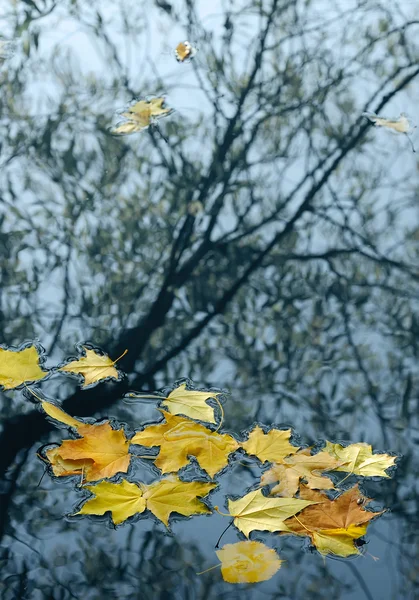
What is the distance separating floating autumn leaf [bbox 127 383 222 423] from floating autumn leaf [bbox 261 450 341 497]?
0.16 metres

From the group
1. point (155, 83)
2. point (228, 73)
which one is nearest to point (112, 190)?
point (155, 83)

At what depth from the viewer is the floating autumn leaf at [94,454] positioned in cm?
113

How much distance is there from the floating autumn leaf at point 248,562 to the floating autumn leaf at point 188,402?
26cm

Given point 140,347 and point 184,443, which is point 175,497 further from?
point 140,347

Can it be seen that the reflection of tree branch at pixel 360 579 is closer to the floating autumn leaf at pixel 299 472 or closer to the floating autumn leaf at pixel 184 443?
the floating autumn leaf at pixel 299 472

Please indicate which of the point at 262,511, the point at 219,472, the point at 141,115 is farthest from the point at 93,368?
the point at 141,115

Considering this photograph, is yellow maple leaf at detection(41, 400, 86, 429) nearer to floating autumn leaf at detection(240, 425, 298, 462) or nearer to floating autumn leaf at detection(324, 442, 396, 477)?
floating autumn leaf at detection(240, 425, 298, 462)

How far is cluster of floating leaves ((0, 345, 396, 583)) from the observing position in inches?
41.1

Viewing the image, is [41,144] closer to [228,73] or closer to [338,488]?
[228,73]

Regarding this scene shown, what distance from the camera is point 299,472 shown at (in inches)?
45.0

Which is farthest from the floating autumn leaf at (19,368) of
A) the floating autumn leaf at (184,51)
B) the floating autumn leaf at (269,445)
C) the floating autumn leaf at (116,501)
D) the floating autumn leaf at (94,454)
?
the floating autumn leaf at (184,51)

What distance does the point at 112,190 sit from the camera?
1.83m

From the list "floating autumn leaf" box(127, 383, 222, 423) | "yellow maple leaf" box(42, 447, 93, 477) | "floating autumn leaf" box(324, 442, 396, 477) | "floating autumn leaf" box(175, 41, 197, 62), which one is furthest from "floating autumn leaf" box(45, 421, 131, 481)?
"floating autumn leaf" box(175, 41, 197, 62)

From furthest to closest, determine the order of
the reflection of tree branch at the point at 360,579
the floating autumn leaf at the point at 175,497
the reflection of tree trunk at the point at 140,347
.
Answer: the reflection of tree trunk at the point at 140,347 < the floating autumn leaf at the point at 175,497 < the reflection of tree branch at the point at 360,579
